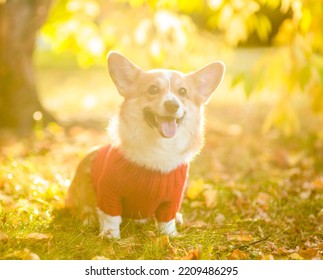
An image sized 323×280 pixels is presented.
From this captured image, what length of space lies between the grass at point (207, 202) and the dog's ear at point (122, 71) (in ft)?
2.86

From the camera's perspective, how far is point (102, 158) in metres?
3.43

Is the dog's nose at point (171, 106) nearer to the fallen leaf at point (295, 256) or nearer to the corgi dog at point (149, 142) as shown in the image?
the corgi dog at point (149, 142)

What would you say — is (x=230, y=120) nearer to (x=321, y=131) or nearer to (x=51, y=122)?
(x=321, y=131)

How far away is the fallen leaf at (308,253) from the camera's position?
3.17m

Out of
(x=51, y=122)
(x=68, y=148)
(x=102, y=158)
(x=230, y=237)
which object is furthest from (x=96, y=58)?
(x=230, y=237)

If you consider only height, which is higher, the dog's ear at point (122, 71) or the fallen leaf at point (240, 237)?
the dog's ear at point (122, 71)

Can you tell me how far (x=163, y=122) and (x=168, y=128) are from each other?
0.05m

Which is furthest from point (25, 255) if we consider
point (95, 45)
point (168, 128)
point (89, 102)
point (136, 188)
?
point (89, 102)

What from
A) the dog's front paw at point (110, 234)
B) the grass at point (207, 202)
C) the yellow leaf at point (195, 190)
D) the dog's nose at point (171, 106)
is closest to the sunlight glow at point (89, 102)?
the grass at point (207, 202)

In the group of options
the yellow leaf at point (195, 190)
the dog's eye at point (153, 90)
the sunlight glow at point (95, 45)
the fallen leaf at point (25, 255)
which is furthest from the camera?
the sunlight glow at point (95, 45)

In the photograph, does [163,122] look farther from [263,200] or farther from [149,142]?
[263,200]

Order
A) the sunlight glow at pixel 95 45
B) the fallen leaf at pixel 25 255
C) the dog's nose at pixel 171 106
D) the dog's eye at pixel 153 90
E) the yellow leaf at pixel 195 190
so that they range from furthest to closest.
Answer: the sunlight glow at pixel 95 45
the yellow leaf at pixel 195 190
the dog's eye at pixel 153 90
the dog's nose at pixel 171 106
the fallen leaf at pixel 25 255

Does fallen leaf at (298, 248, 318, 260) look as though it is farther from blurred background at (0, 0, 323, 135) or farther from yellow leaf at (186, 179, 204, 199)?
blurred background at (0, 0, 323, 135)

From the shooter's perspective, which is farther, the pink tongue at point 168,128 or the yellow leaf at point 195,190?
the yellow leaf at point 195,190
